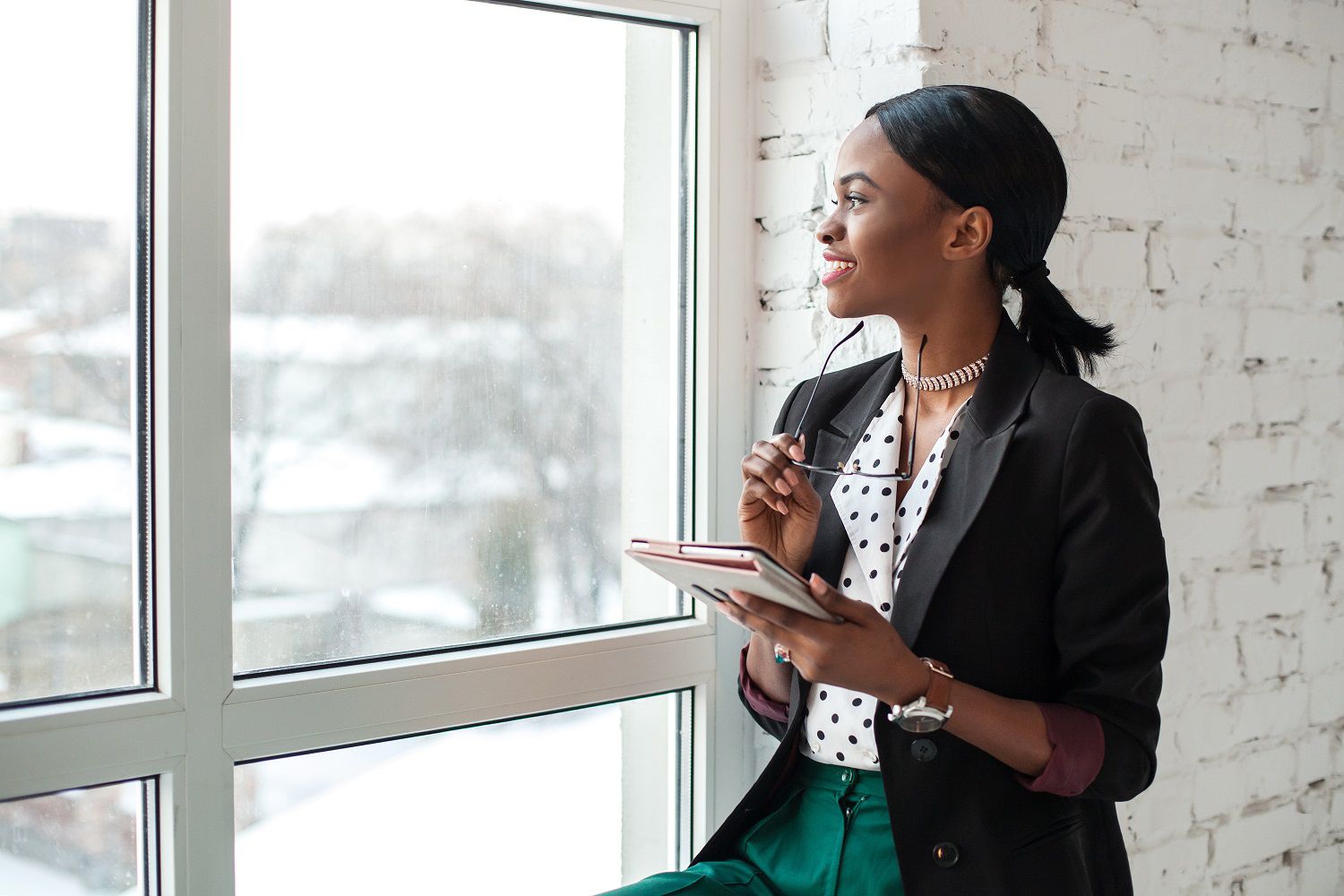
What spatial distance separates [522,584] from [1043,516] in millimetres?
705

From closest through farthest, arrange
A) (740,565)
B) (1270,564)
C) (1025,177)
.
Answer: (740,565) → (1025,177) → (1270,564)

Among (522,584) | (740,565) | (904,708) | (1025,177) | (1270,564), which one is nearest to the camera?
(740,565)

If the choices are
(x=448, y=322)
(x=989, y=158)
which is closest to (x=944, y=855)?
(x=989, y=158)

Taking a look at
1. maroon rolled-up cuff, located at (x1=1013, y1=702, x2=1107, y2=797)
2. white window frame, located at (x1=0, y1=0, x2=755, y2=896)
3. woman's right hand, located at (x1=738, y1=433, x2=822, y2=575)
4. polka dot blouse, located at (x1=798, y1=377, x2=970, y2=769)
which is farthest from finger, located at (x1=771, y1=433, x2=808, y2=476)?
white window frame, located at (x1=0, y1=0, x2=755, y2=896)

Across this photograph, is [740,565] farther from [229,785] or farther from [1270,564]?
[1270,564]

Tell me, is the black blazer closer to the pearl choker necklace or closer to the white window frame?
the pearl choker necklace

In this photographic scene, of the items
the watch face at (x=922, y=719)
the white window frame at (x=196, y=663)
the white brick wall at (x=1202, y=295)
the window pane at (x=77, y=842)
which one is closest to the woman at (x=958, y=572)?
the watch face at (x=922, y=719)

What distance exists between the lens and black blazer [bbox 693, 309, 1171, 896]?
119 cm

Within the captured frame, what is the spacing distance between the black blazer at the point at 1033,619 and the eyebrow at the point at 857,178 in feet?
0.86

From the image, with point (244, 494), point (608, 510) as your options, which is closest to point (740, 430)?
point (608, 510)

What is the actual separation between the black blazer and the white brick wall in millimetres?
399

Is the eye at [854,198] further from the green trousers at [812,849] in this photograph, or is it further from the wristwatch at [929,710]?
the green trousers at [812,849]

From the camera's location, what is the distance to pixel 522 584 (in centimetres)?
158

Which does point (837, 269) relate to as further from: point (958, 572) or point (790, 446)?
point (958, 572)
